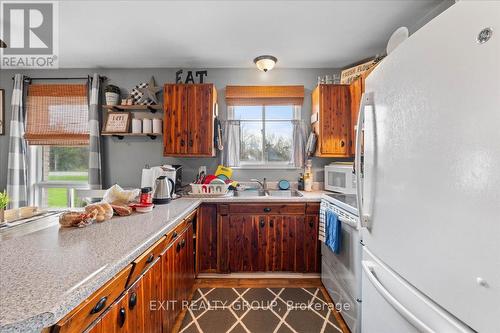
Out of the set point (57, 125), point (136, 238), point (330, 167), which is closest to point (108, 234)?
point (136, 238)

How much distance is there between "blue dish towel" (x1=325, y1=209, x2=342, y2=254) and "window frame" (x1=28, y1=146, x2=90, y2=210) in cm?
311

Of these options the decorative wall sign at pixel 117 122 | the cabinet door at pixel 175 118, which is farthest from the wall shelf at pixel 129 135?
the cabinet door at pixel 175 118

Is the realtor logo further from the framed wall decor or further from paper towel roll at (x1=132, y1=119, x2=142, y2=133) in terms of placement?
paper towel roll at (x1=132, y1=119, x2=142, y2=133)

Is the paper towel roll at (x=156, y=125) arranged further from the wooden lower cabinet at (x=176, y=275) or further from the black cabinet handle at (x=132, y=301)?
the black cabinet handle at (x=132, y=301)

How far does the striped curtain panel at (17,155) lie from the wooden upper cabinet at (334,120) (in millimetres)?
3811

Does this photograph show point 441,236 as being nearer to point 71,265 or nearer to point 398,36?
point 71,265

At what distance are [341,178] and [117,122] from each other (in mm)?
2833

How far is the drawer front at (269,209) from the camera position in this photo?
2240mm

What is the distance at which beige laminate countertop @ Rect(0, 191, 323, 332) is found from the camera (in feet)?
1.70

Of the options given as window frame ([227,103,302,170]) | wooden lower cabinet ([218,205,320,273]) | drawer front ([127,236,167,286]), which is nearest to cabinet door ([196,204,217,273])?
wooden lower cabinet ([218,205,320,273])

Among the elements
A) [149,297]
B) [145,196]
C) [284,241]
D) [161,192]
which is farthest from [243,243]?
[149,297]

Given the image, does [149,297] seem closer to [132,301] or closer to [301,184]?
[132,301]

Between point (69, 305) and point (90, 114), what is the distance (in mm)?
2882

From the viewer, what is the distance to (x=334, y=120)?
255 cm
